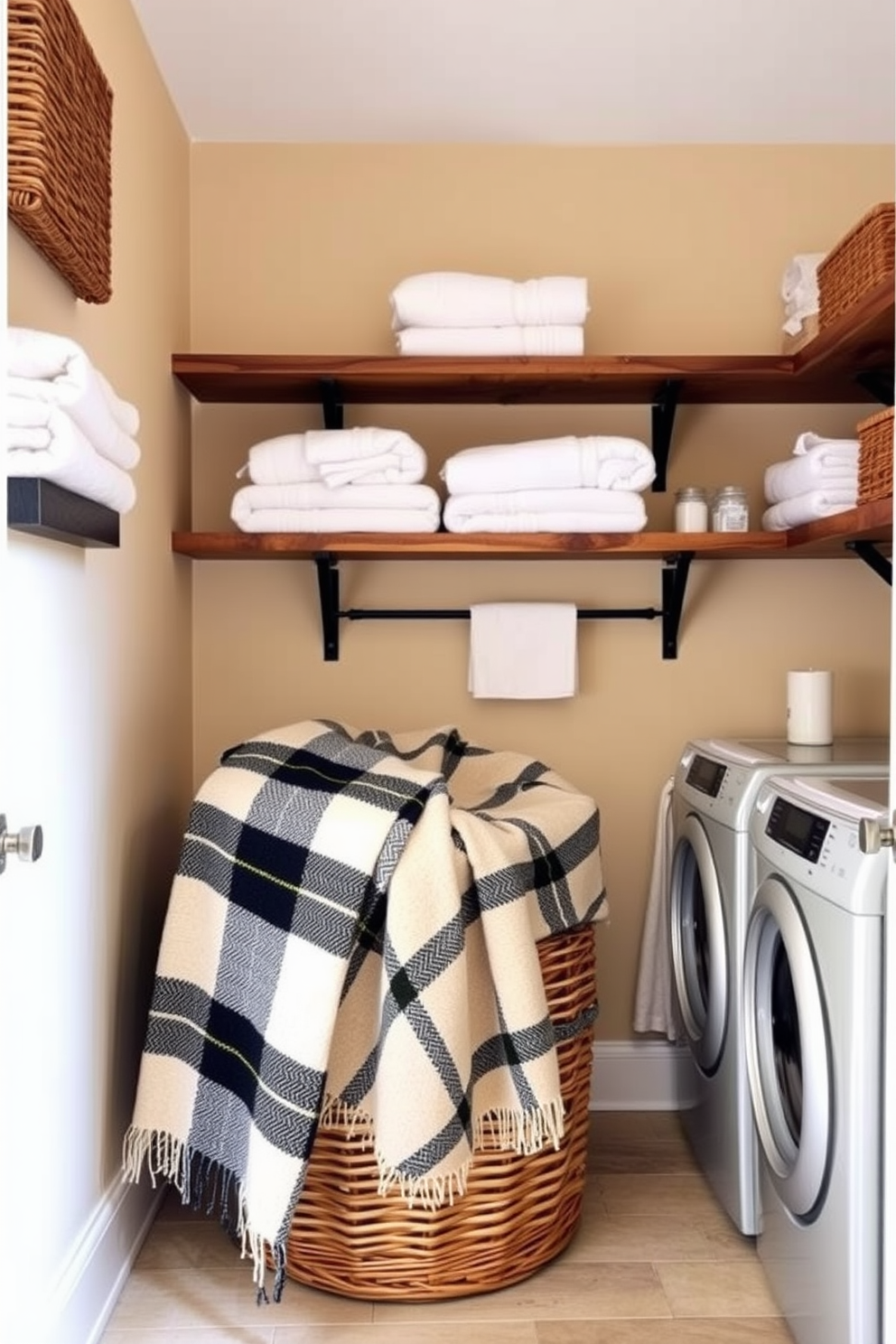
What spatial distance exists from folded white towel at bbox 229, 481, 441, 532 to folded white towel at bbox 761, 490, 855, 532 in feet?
2.23

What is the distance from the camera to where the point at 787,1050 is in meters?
1.88

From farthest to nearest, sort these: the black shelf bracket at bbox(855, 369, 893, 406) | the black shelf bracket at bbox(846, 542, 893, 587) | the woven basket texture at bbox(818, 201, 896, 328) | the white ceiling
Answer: the black shelf bracket at bbox(855, 369, 893, 406) < the black shelf bracket at bbox(846, 542, 893, 587) < the white ceiling < the woven basket texture at bbox(818, 201, 896, 328)

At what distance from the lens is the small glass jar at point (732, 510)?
A: 255 cm

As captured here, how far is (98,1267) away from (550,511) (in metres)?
1.50

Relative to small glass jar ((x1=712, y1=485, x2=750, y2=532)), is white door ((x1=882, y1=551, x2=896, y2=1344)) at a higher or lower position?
lower

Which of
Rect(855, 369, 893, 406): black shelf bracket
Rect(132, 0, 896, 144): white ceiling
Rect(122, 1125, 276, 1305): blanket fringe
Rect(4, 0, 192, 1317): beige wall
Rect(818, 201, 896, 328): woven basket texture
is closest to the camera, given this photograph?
Rect(4, 0, 192, 1317): beige wall

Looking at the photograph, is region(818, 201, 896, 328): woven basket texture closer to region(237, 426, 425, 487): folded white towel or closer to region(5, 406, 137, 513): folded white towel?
region(237, 426, 425, 487): folded white towel

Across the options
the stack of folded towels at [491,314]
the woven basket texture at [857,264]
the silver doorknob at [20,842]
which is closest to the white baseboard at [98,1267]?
the silver doorknob at [20,842]

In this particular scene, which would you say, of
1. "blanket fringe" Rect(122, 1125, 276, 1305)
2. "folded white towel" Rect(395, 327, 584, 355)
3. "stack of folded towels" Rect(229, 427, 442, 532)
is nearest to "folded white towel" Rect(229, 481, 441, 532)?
"stack of folded towels" Rect(229, 427, 442, 532)

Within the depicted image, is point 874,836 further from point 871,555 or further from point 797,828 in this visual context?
point 871,555

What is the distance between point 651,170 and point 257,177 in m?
0.86

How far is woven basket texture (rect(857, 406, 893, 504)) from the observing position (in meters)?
1.92

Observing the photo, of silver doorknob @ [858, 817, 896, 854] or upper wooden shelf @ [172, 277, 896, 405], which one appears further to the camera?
upper wooden shelf @ [172, 277, 896, 405]

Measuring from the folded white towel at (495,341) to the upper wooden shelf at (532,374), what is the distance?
2cm
